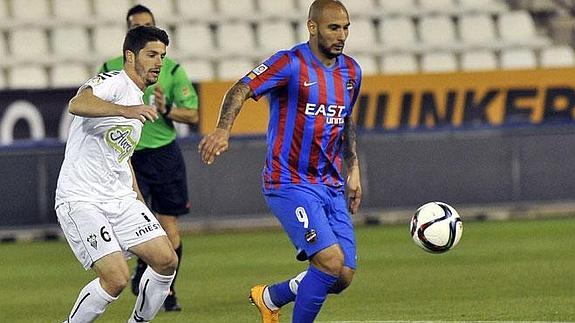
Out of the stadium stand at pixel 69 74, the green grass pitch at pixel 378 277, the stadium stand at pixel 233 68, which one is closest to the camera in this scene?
the green grass pitch at pixel 378 277

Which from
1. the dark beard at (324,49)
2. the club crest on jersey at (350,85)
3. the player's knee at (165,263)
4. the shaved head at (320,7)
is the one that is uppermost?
the shaved head at (320,7)

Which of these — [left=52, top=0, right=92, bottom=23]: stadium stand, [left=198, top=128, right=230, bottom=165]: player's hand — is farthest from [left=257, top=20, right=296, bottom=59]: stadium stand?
[left=198, top=128, right=230, bottom=165]: player's hand

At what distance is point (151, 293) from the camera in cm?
866

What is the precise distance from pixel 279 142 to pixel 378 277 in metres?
4.49

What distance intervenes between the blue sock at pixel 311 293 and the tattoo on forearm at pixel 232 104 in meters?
0.97

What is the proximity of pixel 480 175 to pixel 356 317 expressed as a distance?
8.59 meters

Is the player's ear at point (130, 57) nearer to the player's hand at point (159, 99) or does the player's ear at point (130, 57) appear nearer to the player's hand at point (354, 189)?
the player's hand at point (354, 189)

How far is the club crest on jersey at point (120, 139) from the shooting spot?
28.0ft

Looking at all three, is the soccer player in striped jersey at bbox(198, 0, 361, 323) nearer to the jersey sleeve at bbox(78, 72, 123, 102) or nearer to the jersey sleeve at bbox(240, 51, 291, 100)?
the jersey sleeve at bbox(240, 51, 291, 100)

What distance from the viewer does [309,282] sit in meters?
8.21

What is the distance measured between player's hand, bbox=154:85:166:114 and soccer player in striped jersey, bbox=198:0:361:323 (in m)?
2.29

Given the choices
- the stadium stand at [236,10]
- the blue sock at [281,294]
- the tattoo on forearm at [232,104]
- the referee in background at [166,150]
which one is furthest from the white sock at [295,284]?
the stadium stand at [236,10]

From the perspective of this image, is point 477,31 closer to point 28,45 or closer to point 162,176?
point 28,45

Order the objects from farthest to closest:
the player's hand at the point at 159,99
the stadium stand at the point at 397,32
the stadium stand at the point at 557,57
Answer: the stadium stand at the point at 397,32 < the stadium stand at the point at 557,57 < the player's hand at the point at 159,99
